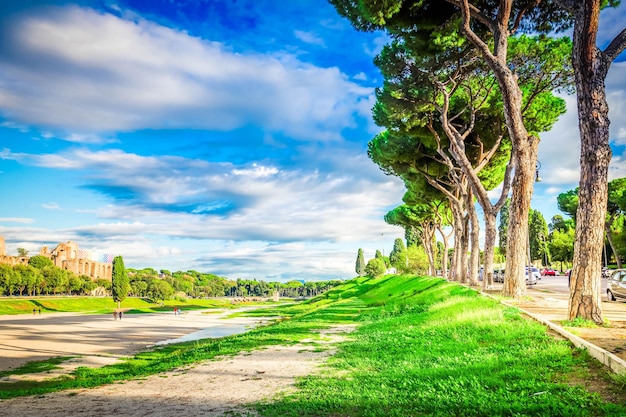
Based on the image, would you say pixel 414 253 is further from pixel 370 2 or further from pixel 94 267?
pixel 94 267

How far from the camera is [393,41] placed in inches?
894

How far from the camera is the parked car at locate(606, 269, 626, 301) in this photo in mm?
19438

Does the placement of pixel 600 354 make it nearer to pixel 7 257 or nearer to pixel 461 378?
pixel 461 378

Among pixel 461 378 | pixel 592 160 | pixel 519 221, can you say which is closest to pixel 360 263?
pixel 519 221

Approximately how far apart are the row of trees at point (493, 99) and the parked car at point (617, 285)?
487cm

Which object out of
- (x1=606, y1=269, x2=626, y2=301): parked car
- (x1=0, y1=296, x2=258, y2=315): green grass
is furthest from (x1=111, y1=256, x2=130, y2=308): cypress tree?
(x1=606, y1=269, x2=626, y2=301): parked car

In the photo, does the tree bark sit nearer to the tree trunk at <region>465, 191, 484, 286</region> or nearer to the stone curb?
the stone curb

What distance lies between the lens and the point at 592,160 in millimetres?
11055

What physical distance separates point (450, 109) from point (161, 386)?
22440mm

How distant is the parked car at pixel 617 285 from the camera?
19.4 metres

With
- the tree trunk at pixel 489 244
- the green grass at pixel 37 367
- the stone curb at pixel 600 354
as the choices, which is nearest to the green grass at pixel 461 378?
the stone curb at pixel 600 354

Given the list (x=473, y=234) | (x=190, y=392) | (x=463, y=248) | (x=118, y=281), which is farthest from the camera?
(x=118, y=281)

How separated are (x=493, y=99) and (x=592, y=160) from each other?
15.4 m

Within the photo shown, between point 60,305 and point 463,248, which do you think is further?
point 60,305
